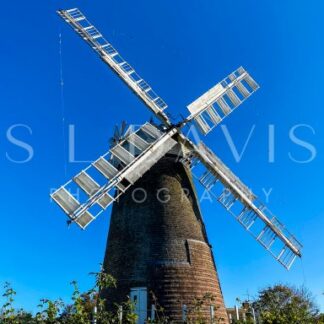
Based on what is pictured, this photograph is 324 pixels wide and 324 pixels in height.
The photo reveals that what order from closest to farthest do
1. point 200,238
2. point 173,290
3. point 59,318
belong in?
point 59,318, point 173,290, point 200,238

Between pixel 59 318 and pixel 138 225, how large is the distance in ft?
20.1

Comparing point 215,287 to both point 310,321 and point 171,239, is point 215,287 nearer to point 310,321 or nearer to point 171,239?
point 171,239

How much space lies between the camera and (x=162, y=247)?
11039mm

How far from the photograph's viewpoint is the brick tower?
10492 mm

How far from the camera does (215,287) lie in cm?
1156

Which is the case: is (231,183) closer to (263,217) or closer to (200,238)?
(263,217)

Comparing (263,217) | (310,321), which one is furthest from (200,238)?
(310,321)

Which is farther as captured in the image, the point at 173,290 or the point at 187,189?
the point at 187,189

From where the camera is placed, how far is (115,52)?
46.2 ft

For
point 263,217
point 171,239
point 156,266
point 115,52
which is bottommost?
point 156,266

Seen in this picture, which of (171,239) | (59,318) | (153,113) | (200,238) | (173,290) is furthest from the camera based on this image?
(153,113)

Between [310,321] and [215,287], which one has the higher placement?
[215,287]

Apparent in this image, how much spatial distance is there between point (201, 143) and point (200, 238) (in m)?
3.45

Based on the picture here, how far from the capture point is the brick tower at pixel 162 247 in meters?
10.5
